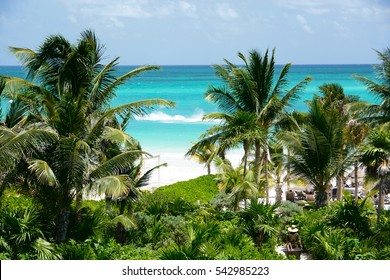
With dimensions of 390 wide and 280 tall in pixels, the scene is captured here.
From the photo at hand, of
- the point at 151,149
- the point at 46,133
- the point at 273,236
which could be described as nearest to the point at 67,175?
the point at 46,133

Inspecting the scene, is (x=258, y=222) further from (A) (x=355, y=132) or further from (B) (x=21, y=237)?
(A) (x=355, y=132)

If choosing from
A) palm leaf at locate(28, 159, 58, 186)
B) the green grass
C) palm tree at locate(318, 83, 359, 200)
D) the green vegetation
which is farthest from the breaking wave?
palm leaf at locate(28, 159, 58, 186)

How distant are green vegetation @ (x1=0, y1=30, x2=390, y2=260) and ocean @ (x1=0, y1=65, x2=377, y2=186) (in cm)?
383

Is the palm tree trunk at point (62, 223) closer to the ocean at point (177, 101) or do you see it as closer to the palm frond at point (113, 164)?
the palm frond at point (113, 164)

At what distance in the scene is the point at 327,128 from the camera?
14.0 meters

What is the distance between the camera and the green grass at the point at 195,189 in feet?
56.7

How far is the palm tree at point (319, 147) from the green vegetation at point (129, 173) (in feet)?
0.08

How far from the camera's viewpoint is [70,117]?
11.2 metres

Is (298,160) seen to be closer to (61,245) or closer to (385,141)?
(385,141)

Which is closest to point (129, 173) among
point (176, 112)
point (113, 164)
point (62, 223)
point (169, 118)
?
point (113, 164)

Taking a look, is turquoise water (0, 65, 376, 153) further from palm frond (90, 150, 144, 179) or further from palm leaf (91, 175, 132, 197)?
palm leaf (91, 175, 132, 197)

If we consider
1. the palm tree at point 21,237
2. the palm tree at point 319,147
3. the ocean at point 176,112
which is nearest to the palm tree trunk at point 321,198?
the palm tree at point 319,147

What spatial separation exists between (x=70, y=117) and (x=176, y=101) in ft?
164

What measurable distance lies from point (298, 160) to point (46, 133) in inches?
244
